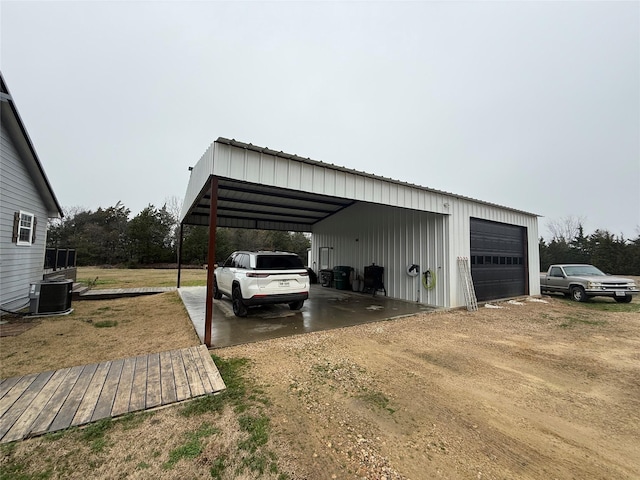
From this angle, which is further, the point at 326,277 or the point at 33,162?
the point at 326,277

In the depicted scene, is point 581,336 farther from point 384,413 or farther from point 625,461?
point 384,413

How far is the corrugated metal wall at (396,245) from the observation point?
29.3 feet

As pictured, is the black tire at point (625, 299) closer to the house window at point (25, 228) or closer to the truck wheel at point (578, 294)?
the truck wheel at point (578, 294)

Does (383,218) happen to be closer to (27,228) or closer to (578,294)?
(578,294)

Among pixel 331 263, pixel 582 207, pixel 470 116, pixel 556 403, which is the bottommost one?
pixel 556 403

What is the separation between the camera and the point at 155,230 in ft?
94.6

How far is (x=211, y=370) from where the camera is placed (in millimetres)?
3611

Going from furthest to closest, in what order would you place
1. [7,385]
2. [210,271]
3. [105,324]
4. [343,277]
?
[343,277]
[105,324]
[210,271]
[7,385]

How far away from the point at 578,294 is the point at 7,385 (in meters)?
16.2

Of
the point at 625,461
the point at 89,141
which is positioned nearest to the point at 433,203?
the point at 625,461

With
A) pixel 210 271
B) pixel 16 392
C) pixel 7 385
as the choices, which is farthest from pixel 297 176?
pixel 7 385

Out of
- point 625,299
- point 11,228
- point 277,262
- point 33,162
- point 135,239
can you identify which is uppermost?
point 33,162

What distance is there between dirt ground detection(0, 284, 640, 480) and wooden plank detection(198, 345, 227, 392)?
27 cm

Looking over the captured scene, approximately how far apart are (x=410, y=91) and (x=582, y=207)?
118 ft
